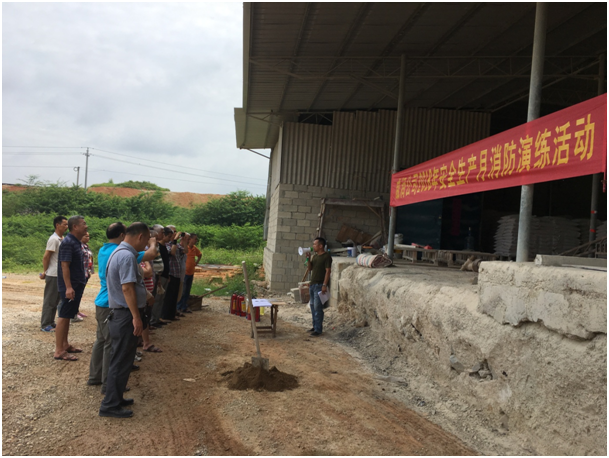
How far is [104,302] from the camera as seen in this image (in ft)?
14.9

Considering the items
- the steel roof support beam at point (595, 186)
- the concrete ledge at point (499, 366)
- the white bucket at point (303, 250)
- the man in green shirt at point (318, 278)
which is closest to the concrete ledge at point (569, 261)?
the concrete ledge at point (499, 366)

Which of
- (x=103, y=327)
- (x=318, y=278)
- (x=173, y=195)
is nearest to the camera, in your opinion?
(x=103, y=327)

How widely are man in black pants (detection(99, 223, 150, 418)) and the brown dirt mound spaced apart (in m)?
1.30

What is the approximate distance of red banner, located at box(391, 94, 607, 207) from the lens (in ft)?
12.8

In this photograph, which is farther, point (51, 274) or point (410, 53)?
point (410, 53)

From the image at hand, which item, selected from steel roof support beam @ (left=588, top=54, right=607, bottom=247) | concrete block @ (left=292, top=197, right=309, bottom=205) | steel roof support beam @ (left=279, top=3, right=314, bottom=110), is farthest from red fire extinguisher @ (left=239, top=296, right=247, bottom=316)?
steel roof support beam @ (left=588, top=54, right=607, bottom=247)

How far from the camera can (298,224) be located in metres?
13.2

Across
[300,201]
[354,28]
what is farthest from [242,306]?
[354,28]

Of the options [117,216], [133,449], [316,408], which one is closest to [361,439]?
[316,408]

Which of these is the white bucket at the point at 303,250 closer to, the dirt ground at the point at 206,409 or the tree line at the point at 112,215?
the dirt ground at the point at 206,409

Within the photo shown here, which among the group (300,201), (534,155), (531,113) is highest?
(531,113)

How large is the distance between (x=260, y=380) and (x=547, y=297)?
9.87 ft

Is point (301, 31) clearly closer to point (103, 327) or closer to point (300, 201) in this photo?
point (300, 201)

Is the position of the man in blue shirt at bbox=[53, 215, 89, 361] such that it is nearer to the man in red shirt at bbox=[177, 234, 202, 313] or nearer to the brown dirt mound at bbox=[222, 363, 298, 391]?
the brown dirt mound at bbox=[222, 363, 298, 391]
